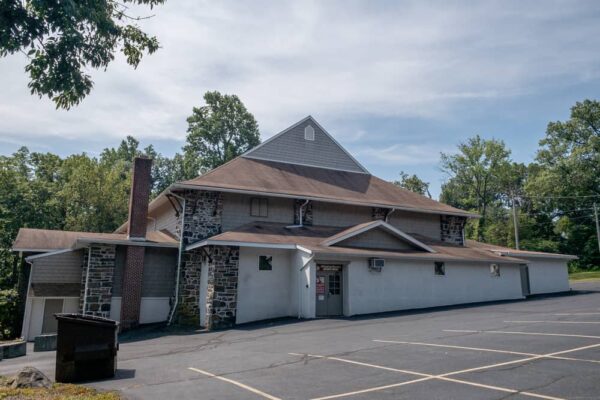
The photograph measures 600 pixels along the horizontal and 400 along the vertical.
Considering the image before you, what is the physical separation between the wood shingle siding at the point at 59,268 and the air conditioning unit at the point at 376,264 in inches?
494

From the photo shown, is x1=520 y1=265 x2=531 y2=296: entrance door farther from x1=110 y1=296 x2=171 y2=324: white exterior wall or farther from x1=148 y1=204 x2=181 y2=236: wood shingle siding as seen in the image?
x1=110 y1=296 x2=171 y2=324: white exterior wall

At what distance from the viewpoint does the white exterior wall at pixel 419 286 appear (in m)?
18.7

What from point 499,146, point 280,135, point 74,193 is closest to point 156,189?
point 74,193

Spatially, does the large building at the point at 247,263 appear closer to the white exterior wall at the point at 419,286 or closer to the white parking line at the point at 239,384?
the white exterior wall at the point at 419,286

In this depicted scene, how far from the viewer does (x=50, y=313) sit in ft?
62.4

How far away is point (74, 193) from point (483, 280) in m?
32.2

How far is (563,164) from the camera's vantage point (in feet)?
159

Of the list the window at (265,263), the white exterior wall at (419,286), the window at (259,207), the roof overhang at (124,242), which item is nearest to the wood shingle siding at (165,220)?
the roof overhang at (124,242)

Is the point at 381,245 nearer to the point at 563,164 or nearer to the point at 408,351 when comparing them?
the point at 408,351

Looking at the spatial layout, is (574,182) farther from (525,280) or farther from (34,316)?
(34,316)

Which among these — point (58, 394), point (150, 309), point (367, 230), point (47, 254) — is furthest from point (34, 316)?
point (367, 230)

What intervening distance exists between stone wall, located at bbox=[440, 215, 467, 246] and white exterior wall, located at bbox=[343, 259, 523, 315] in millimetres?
3955

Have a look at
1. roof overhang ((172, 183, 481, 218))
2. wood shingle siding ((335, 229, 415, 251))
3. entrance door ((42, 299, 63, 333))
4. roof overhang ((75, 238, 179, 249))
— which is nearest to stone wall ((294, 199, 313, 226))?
roof overhang ((172, 183, 481, 218))

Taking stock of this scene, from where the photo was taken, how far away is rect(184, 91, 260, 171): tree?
47750 millimetres
